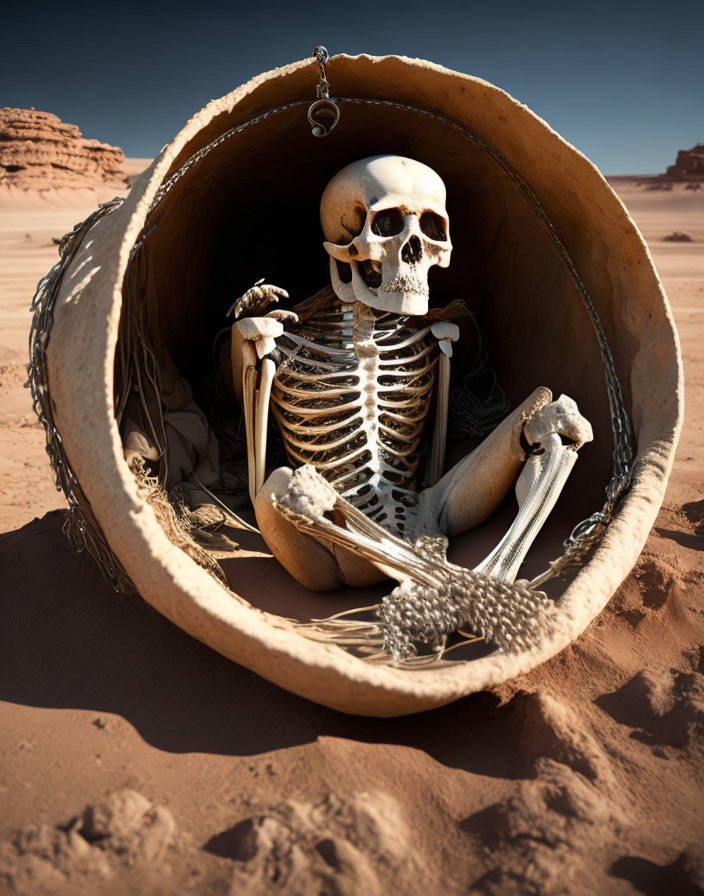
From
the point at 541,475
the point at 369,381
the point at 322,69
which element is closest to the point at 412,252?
the point at 369,381

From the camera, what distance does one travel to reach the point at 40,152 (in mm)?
33094

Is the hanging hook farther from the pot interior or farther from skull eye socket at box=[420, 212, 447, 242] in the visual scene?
skull eye socket at box=[420, 212, 447, 242]

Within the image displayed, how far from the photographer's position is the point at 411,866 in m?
1.68

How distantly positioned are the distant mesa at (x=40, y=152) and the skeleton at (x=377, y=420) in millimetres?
33751

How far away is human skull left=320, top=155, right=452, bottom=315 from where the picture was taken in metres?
2.93

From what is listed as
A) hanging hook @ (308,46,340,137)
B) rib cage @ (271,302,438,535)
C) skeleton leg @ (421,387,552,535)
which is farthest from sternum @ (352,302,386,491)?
hanging hook @ (308,46,340,137)

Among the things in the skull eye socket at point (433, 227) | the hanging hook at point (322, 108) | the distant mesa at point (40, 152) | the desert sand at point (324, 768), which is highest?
the distant mesa at point (40, 152)

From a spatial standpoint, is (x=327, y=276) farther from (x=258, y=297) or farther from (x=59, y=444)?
(x=59, y=444)

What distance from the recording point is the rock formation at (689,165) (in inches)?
1715

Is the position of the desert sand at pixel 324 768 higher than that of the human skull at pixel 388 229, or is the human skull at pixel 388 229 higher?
the human skull at pixel 388 229

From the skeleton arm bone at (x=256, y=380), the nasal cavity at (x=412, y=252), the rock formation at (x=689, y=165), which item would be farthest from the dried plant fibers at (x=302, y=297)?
the rock formation at (x=689, y=165)

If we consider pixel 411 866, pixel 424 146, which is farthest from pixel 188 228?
pixel 411 866

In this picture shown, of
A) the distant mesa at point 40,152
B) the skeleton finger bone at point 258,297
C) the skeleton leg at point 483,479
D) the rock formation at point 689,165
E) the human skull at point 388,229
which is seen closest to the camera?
the skeleton leg at point 483,479

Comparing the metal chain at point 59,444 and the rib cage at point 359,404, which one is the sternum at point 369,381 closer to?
the rib cage at point 359,404
